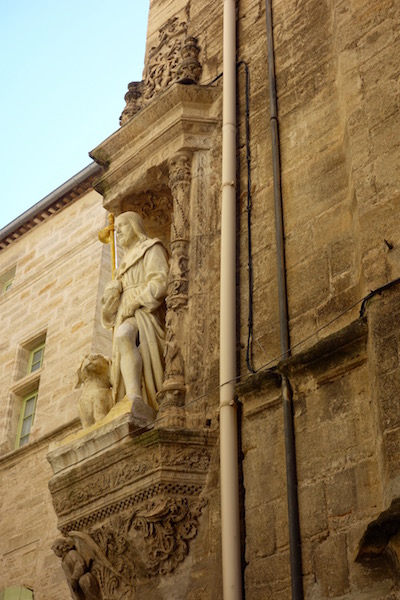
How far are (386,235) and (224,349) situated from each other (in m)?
1.18

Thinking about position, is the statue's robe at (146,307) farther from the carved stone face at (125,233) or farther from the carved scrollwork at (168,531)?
the carved scrollwork at (168,531)

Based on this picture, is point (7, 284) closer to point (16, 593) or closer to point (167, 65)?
point (16, 593)

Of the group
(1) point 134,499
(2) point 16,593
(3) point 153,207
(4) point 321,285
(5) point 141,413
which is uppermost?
(3) point 153,207

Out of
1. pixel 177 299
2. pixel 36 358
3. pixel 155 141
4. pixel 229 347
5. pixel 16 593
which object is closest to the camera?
pixel 229 347

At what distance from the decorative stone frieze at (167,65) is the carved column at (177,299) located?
0.97 meters

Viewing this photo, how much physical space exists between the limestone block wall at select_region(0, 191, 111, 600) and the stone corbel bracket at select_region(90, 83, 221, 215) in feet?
14.7

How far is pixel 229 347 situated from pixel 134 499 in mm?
1022

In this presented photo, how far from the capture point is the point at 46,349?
12734mm

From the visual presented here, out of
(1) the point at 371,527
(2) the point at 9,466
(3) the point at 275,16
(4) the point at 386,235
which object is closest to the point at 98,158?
(3) the point at 275,16

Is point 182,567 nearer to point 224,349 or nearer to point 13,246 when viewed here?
point 224,349

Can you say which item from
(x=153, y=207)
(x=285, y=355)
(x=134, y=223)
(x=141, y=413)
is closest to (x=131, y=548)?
(x=141, y=413)

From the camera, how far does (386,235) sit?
16.1 ft

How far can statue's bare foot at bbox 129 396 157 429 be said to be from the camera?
219 inches

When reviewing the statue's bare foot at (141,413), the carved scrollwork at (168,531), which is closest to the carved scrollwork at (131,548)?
the carved scrollwork at (168,531)
